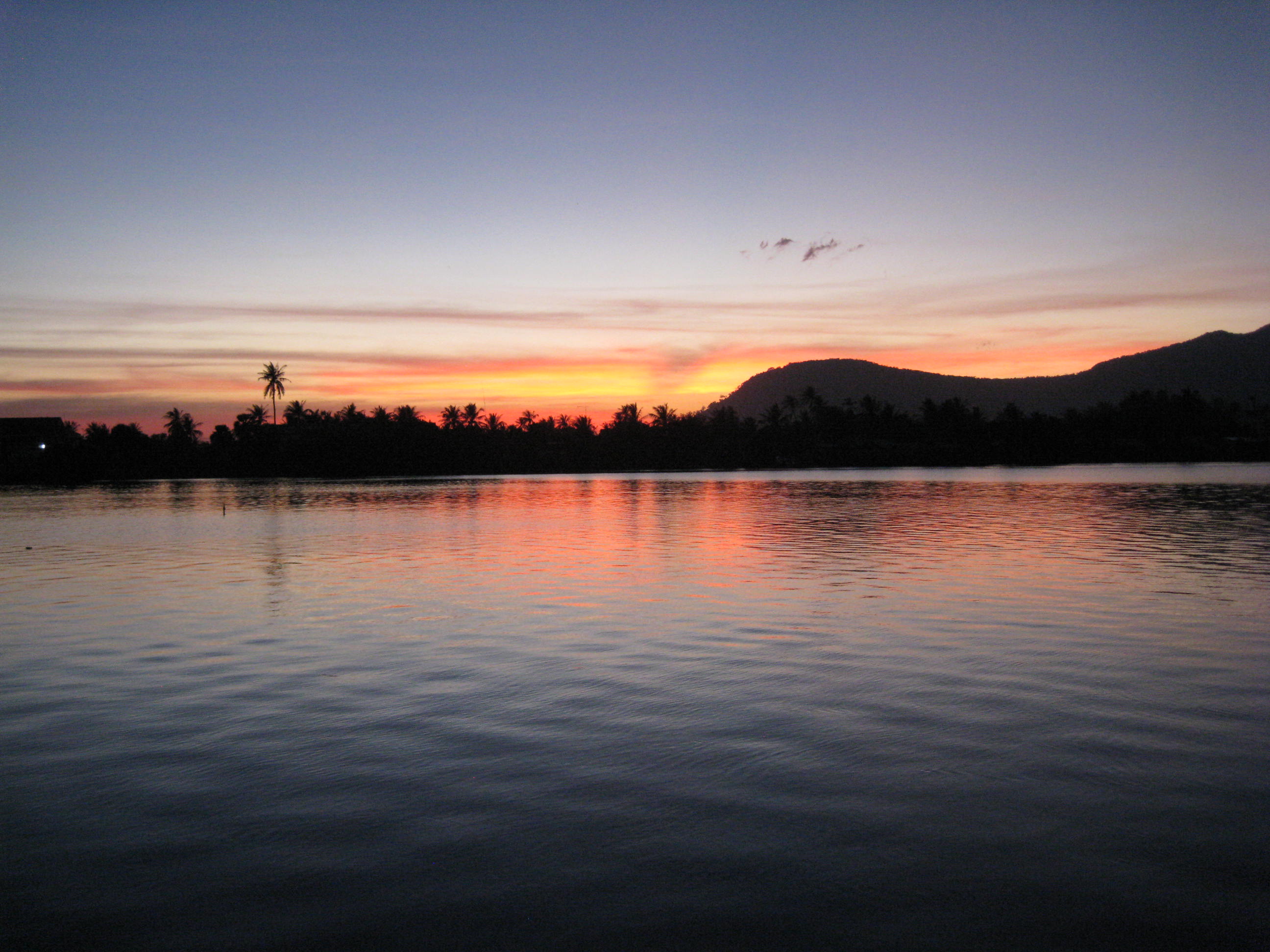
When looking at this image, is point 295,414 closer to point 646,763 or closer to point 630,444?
point 630,444

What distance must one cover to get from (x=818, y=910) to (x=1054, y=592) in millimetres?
14084

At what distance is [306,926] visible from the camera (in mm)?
5121

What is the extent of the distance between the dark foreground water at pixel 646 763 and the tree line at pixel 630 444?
146m

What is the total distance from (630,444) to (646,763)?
181439mm

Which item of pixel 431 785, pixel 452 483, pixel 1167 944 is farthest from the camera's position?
pixel 452 483

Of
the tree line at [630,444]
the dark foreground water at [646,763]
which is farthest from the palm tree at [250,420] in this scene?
the dark foreground water at [646,763]

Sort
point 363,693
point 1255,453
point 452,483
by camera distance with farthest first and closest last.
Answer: point 1255,453, point 452,483, point 363,693

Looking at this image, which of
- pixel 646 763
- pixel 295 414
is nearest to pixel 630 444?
pixel 295 414

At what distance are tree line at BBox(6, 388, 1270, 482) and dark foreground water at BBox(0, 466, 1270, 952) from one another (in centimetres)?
14561

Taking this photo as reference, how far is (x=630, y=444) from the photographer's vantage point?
18900 centimetres

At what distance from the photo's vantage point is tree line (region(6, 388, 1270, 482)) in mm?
156750

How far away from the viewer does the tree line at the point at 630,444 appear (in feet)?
514

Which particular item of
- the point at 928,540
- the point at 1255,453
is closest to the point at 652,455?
the point at 1255,453

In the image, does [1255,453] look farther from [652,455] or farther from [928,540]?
[928,540]
